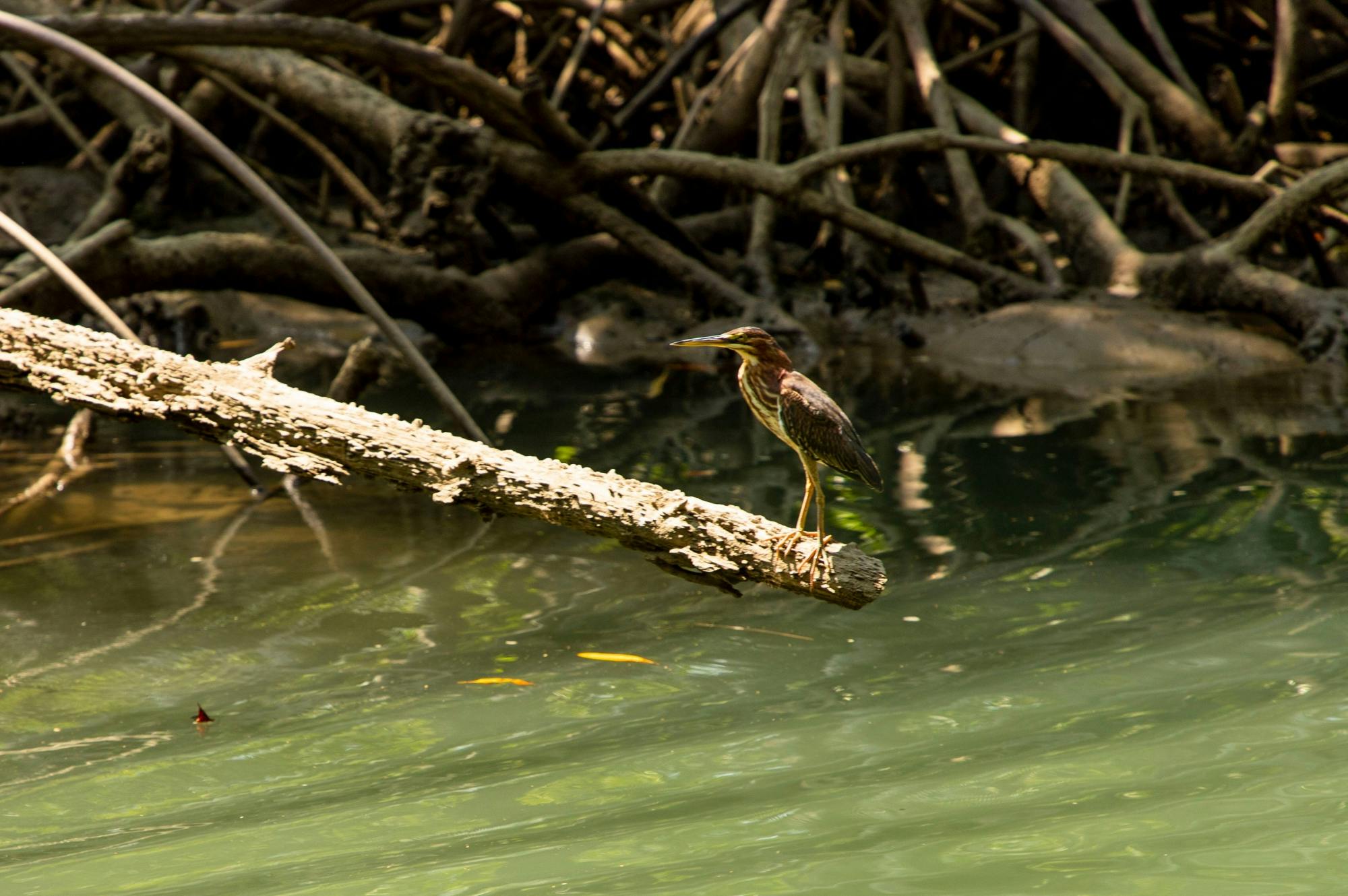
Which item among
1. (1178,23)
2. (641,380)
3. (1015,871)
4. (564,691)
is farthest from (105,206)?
(1178,23)

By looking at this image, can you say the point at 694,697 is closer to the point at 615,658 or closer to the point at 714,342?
the point at 615,658

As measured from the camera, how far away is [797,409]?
2.76 m

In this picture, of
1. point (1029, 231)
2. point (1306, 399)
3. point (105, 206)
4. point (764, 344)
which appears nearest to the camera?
point (764, 344)

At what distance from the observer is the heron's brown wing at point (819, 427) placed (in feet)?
9.05

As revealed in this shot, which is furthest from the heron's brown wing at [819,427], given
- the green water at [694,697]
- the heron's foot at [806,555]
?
the green water at [694,697]

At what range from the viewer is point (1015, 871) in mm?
1771

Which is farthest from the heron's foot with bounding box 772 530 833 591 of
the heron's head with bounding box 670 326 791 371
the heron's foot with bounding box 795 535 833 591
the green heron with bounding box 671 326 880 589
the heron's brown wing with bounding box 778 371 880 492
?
the heron's head with bounding box 670 326 791 371

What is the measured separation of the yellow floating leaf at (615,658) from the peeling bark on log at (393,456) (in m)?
0.44

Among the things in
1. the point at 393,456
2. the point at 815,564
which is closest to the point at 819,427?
the point at 815,564

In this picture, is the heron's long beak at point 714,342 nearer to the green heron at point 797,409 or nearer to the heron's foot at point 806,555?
the green heron at point 797,409

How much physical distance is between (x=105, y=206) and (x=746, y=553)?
18.2 feet

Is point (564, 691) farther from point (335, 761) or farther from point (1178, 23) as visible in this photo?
point (1178, 23)

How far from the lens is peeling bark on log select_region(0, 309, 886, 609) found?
258cm

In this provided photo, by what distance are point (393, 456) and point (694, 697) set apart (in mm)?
751
